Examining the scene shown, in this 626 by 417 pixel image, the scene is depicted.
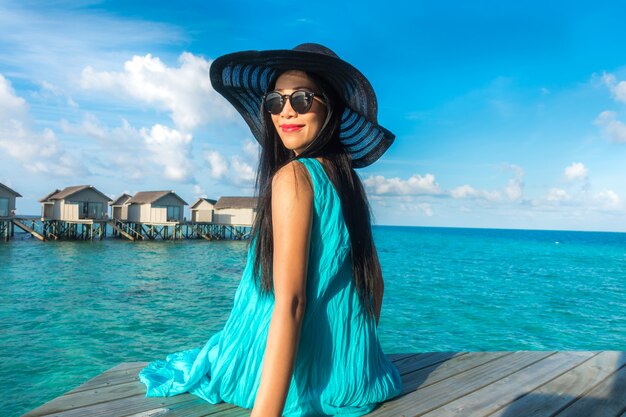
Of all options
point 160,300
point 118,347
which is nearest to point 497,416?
point 118,347

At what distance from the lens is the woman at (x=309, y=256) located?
166 centimetres

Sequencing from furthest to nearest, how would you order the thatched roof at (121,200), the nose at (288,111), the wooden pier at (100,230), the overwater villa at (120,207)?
the thatched roof at (121,200) < the overwater villa at (120,207) < the wooden pier at (100,230) < the nose at (288,111)

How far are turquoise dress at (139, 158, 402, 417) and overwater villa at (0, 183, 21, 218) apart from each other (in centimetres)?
3880

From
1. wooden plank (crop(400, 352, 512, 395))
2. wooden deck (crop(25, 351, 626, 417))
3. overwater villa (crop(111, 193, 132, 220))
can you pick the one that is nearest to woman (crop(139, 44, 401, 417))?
wooden deck (crop(25, 351, 626, 417))

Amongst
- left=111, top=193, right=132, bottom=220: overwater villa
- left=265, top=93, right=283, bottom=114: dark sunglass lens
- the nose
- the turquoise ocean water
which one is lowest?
the turquoise ocean water

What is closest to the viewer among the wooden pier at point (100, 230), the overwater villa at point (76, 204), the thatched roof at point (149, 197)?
the overwater villa at point (76, 204)

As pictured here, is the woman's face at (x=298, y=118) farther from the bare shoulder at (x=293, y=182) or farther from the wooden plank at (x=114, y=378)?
the wooden plank at (x=114, y=378)

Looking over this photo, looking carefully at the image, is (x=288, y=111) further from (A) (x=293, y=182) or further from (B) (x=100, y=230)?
(B) (x=100, y=230)

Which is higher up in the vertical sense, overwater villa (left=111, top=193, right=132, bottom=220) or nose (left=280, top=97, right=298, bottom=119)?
overwater villa (left=111, top=193, right=132, bottom=220)

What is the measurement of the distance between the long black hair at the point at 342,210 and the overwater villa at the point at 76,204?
39.4 metres

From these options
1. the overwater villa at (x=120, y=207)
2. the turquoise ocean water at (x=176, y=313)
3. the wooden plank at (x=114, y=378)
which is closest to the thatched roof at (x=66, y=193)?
the overwater villa at (x=120, y=207)

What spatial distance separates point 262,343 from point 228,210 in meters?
44.1

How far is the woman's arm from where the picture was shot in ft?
4.78

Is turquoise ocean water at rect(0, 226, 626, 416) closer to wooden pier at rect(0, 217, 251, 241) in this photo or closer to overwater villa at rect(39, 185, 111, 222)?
overwater villa at rect(39, 185, 111, 222)
